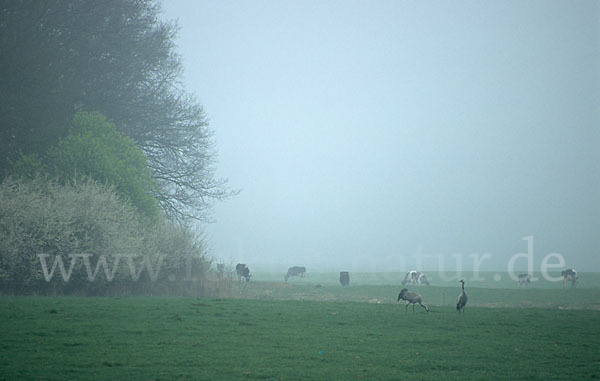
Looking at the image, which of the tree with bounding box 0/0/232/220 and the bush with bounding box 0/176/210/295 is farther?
the tree with bounding box 0/0/232/220

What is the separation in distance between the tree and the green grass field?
82.9ft

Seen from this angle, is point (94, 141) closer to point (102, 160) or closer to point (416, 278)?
point (102, 160)

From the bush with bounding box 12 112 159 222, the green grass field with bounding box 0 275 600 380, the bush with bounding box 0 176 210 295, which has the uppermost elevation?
the bush with bounding box 12 112 159 222

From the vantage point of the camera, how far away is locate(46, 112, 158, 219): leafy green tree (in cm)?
4150

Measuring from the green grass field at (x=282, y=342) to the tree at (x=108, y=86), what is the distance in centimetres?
2526

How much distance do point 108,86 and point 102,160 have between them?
14211 mm

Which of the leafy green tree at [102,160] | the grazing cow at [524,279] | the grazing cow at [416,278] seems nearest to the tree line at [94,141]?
the leafy green tree at [102,160]

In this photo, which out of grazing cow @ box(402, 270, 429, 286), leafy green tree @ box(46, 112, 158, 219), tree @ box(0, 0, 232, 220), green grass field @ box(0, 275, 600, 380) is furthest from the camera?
grazing cow @ box(402, 270, 429, 286)

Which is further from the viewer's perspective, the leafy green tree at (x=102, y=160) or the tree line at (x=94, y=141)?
the leafy green tree at (x=102, y=160)

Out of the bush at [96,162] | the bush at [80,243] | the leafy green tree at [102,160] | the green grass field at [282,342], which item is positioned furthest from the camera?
the leafy green tree at [102,160]

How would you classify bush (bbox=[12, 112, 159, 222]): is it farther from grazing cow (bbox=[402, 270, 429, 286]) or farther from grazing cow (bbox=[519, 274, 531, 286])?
grazing cow (bbox=[519, 274, 531, 286])

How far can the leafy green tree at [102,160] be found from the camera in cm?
4150

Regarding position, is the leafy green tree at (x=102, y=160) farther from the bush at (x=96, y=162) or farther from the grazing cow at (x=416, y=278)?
the grazing cow at (x=416, y=278)

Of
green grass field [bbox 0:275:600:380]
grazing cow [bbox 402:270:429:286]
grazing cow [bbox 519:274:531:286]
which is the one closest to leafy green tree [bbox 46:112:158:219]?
green grass field [bbox 0:275:600:380]
